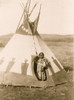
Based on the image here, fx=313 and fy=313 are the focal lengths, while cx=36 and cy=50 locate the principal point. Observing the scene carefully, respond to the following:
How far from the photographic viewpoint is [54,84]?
3.18 meters

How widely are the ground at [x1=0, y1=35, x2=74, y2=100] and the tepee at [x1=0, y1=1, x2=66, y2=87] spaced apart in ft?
0.16

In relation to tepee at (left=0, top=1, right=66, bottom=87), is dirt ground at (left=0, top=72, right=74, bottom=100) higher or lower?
lower

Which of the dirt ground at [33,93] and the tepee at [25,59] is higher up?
the tepee at [25,59]

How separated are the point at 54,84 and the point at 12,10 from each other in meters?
0.88

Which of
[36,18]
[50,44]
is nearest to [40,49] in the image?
[50,44]

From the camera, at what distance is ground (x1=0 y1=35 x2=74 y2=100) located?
310cm

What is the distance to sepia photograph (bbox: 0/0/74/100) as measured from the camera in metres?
3.13

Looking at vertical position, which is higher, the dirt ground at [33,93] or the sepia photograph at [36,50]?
the sepia photograph at [36,50]

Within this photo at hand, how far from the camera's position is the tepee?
3.13 metres

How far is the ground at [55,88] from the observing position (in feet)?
10.2

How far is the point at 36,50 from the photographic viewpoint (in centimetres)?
322

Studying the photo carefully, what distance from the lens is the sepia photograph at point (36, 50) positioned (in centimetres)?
313

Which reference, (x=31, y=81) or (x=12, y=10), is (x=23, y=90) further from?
(x=12, y=10)

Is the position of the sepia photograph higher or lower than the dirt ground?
higher
